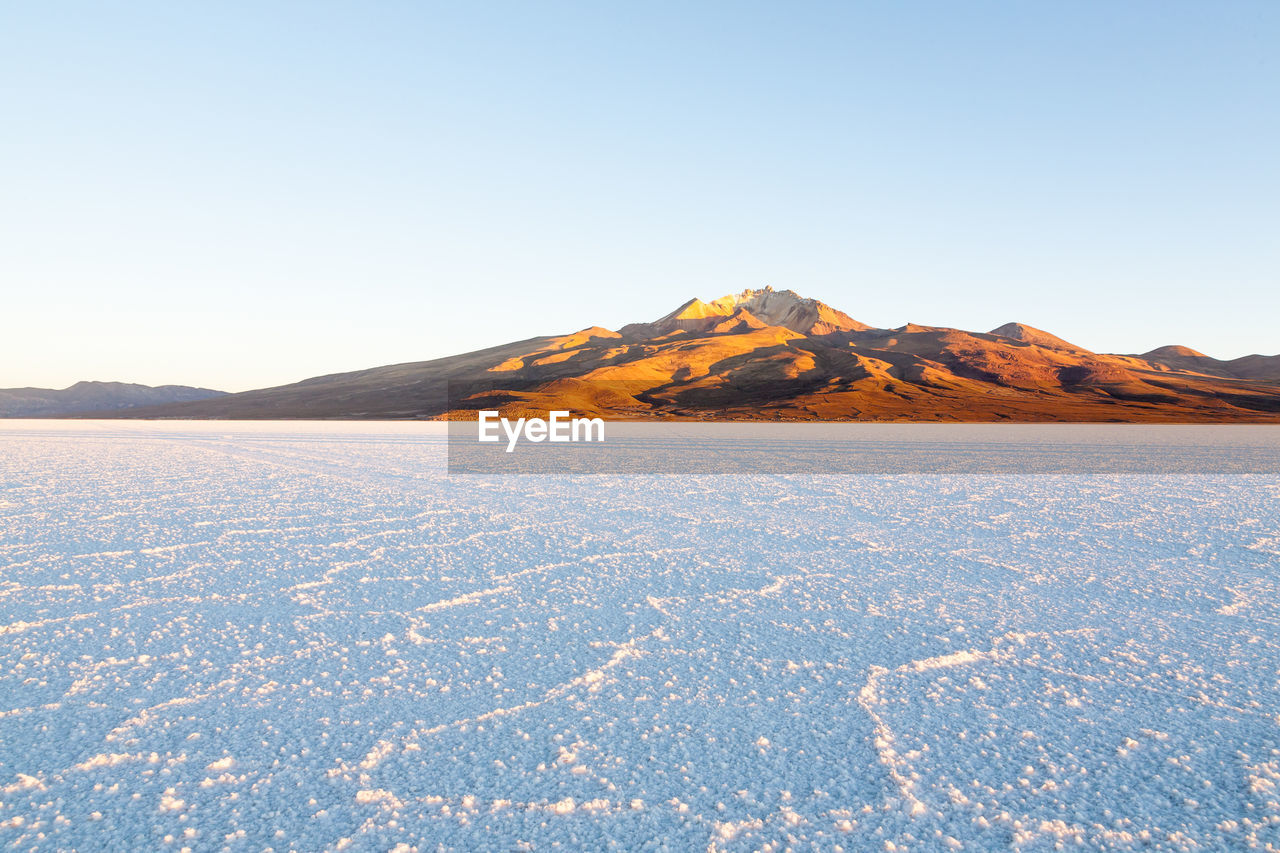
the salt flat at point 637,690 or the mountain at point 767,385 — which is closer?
the salt flat at point 637,690

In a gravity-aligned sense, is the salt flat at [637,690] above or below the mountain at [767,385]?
below

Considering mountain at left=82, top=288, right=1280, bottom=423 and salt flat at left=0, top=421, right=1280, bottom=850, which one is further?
mountain at left=82, top=288, right=1280, bottom=423

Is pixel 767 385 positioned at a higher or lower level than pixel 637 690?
higher

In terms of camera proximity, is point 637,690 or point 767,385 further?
point 767,385

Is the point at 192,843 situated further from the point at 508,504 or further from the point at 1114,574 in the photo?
the point at 508,504
